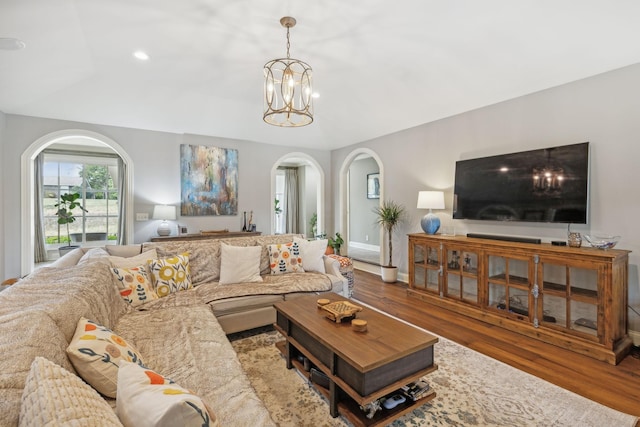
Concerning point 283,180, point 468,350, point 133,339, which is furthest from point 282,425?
point 283,180

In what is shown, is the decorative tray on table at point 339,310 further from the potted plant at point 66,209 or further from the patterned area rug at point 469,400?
the potted plant at point 66,209

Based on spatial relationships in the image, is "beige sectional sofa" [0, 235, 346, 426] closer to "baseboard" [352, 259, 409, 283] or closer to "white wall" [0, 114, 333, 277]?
"baseboard" [352, 259, 409, 283]

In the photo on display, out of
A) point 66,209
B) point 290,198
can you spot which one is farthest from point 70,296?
point 290,198

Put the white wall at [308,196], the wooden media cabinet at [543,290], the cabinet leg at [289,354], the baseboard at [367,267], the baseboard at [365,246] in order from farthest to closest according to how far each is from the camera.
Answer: the white wall at [308,196], the baseboard at [365,246], the baseboard at [367,267], the wooden media cabinet at [543,290], the cabinet leg at [289,354]

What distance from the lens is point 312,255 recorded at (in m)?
3.65

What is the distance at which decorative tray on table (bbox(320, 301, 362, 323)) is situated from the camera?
6.88ft

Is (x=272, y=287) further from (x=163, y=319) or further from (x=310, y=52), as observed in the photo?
(x=310, y=52)

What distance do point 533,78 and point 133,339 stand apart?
4351 mm

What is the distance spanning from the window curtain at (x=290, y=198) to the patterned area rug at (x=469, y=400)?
649 cm

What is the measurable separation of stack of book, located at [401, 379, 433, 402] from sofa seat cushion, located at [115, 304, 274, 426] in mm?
997

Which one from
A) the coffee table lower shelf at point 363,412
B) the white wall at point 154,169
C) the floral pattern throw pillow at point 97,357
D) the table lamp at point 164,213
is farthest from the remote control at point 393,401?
the white wall at point 154,169

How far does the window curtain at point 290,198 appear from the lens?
29.2ft

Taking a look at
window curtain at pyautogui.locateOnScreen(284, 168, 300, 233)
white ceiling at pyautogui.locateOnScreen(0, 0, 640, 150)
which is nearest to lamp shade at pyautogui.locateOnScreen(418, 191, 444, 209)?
white ceiling at pyautogui.locateOnScreen(0, 0, 640, 150)

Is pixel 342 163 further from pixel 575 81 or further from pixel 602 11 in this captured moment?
pixel 602 11
